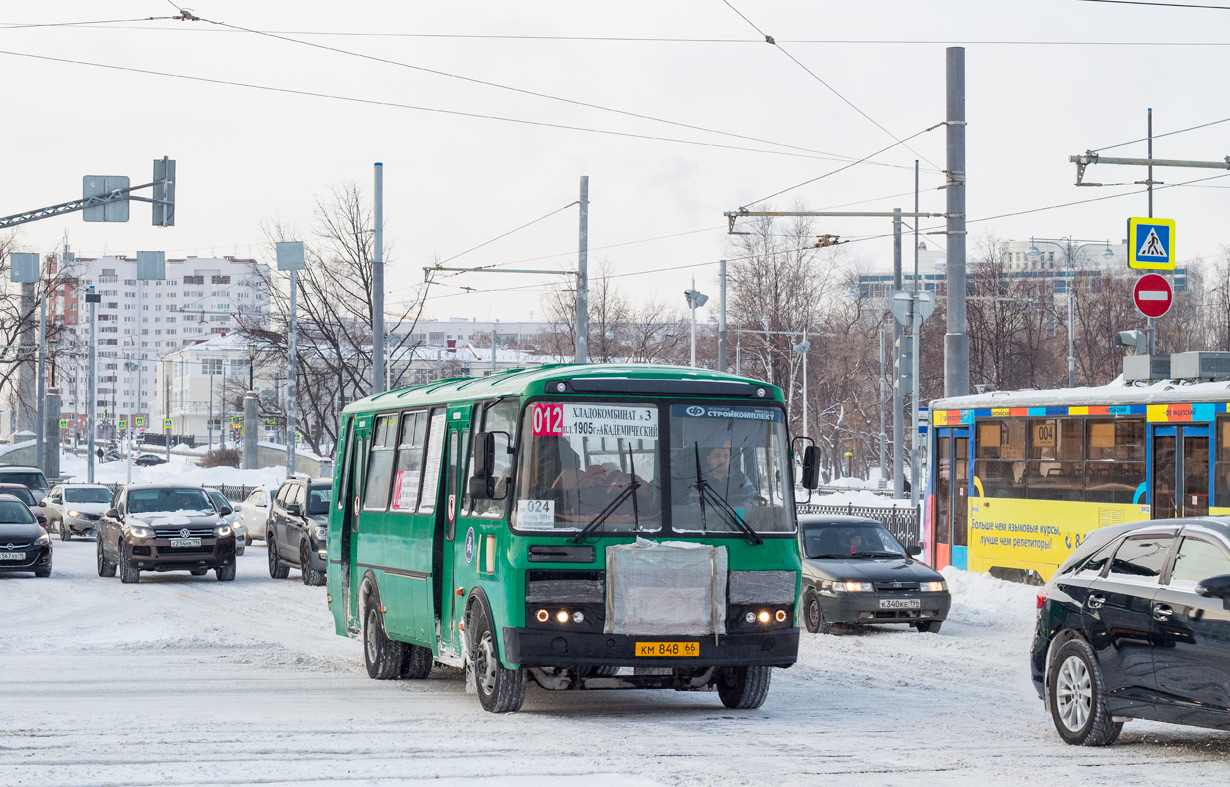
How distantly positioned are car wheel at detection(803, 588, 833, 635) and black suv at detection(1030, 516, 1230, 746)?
787cm

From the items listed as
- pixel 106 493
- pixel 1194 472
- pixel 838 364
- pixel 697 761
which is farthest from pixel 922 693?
pixel 838 364

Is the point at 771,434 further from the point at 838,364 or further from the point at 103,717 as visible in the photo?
the point at 838,364

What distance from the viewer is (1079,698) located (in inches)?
412

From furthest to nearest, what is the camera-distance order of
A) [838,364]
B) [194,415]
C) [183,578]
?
[194,415]
[838,364]
[183,578]

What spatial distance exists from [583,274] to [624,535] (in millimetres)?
26361

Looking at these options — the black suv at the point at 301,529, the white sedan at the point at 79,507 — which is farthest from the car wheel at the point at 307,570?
the white sedan at the point at 79,507

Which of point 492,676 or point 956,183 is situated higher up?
point 956,183

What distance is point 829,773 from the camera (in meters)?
9.06

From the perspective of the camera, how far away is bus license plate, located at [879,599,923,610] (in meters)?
18.7

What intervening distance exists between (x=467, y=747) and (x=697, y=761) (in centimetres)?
147

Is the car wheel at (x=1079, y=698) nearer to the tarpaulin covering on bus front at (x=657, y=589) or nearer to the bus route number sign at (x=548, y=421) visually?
the tarpaulin covering on bus front at (x=657, y=589)

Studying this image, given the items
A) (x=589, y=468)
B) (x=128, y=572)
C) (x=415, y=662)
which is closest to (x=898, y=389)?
(x=128, y=572)

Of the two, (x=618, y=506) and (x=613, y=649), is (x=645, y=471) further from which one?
(x=613, y=649)

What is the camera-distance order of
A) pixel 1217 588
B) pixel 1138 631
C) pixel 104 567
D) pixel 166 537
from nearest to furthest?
pixel 1217 588 → pixel 1138 631 → pixel 166 537 → pixel 104 567
